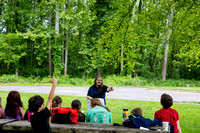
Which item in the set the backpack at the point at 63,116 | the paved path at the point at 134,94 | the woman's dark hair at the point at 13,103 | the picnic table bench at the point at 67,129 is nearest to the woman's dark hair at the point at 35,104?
the picnic table bench at the point at 67,129

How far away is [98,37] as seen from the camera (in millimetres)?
34562

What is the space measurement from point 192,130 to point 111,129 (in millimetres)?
4241

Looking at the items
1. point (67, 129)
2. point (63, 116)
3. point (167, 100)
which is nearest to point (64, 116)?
point (63, 116)

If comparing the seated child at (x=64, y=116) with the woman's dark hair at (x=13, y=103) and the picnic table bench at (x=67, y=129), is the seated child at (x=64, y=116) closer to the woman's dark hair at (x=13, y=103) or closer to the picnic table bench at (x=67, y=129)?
the picnic table bench at (x=67, y=129)

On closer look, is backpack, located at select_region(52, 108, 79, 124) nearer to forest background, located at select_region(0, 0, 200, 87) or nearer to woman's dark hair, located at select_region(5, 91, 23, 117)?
woman's dark hair, located at select_region(5, 91, 23, 117)

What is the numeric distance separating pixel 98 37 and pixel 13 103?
3064cm

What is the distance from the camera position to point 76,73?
41781 mm

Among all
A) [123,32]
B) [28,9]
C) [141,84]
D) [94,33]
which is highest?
[28,9]

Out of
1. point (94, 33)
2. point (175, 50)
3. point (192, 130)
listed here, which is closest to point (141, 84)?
point (94, 33)

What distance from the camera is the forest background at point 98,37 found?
878 cm

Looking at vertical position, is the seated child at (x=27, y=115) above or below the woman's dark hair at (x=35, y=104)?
below

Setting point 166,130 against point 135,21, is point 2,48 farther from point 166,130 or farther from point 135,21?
point 166,130

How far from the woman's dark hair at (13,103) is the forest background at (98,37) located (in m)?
4.37

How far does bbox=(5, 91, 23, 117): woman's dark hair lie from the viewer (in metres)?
4.29
